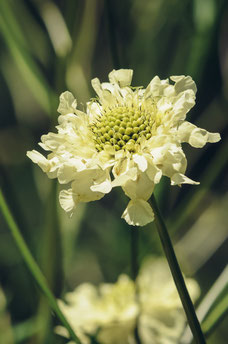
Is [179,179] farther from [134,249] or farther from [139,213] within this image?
[134,249]

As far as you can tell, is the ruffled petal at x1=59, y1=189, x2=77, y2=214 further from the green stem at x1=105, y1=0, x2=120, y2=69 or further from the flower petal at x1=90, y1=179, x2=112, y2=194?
the green stem at x1=105, y1=0, x2=120, y2=69

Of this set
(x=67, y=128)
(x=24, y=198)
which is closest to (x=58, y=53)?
(x=67, y=128)

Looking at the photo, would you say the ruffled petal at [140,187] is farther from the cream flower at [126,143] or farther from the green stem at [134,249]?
the green stem at [134,249]

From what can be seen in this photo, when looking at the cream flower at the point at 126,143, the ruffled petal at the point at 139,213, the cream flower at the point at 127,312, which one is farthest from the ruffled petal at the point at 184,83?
the cream flower at the point at 127,312

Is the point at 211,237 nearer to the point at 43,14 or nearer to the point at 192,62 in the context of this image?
the point at 192,62

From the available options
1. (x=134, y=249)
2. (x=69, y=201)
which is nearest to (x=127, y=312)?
(x=134, y=249)

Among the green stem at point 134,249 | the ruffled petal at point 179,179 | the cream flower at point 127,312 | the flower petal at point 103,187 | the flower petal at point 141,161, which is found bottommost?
the cream flower at point 127,312

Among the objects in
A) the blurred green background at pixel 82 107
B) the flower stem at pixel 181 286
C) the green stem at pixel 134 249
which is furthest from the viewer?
the blurred green background at pixel 82 107
